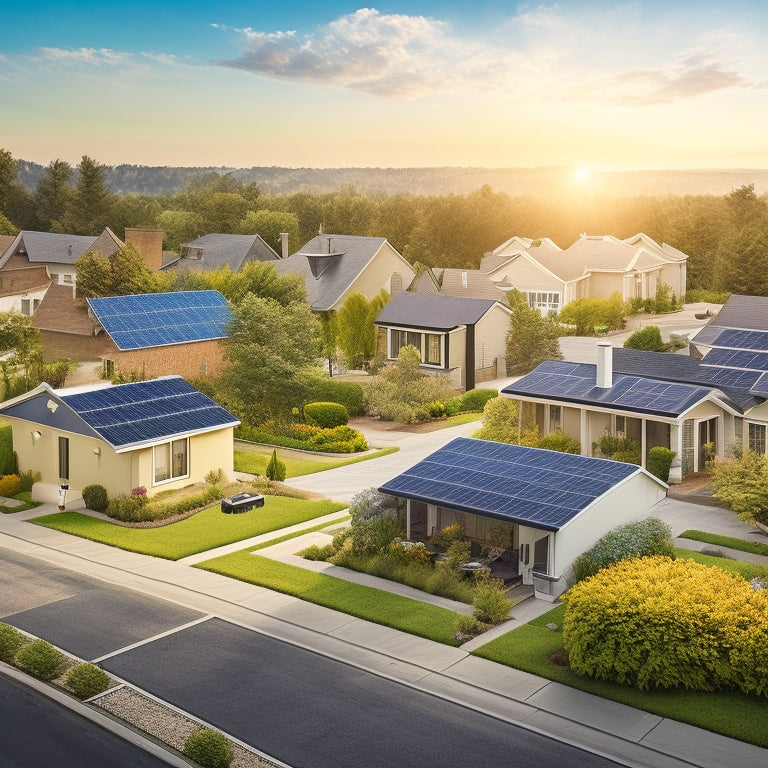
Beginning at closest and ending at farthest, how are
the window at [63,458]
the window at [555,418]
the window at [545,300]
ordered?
the window at [63,458] → the window at [555,418] → the window at [545,300]

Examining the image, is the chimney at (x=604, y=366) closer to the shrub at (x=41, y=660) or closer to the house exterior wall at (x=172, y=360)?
the house exterior wall at (x=172, y=360)

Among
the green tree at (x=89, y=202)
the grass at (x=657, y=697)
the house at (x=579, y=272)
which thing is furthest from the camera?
the green tree at (x=89, y=202)

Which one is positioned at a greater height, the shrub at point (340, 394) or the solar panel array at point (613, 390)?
the solar panel array at point (613, 390)

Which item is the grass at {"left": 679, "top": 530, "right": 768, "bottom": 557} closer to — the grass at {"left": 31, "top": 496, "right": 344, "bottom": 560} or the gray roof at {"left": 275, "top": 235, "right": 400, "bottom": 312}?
the grass at {"left": 31, "top": 496, "right": 344, "bottom": 560}

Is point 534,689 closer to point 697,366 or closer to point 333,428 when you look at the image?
point 697,366

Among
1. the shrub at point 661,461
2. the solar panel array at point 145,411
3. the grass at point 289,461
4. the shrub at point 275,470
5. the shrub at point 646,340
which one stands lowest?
the grass at point 289,461

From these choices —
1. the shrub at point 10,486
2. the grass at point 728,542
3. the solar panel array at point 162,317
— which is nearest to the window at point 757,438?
the grass at point 728,542

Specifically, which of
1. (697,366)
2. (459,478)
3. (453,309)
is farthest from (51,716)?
(453,309)

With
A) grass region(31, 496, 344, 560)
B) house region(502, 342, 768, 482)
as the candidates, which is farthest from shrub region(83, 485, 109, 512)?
house region(502, 342, 768, 482)
